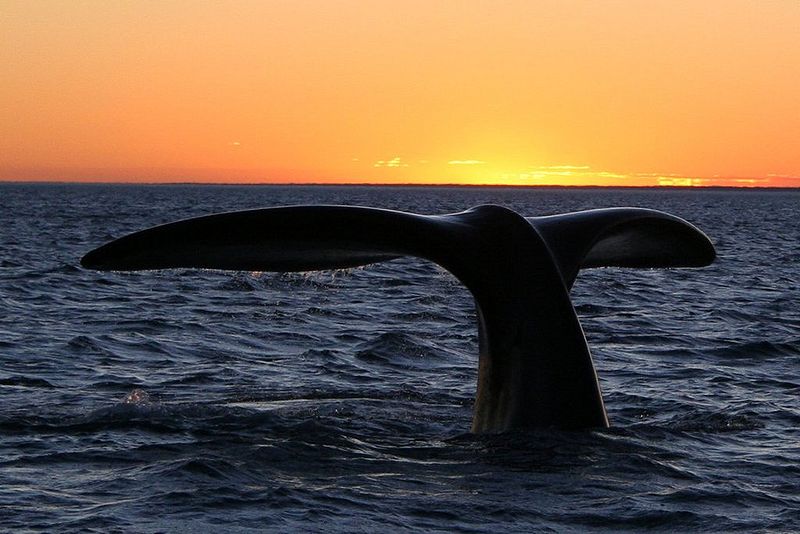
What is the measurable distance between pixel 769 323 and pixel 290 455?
11.4 meters

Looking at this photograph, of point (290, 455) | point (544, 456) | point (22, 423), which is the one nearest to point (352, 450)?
point (290, 455)

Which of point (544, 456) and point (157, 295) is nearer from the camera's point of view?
point (544, 456)

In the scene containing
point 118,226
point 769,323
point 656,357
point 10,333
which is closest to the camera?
point 656,357

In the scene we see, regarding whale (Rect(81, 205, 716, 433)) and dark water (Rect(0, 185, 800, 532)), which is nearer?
dark water (Rect(0, 185, 800, 532))

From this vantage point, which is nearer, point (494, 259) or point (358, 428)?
point (494, 259)

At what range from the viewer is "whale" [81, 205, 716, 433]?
7348mm

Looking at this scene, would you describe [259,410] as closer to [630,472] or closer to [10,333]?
[630,472]

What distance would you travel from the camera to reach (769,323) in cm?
1816

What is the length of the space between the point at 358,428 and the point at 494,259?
1983 millimetres

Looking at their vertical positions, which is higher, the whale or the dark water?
the whale

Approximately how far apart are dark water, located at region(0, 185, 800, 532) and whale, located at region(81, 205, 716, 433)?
0.27m

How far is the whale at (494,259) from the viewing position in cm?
735

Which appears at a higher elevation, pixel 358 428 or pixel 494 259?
pixel 494 259

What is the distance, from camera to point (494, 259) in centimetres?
790
